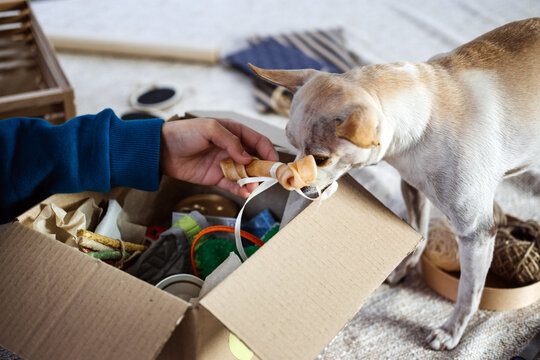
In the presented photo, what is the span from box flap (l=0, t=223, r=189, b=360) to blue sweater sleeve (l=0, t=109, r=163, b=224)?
0.20m

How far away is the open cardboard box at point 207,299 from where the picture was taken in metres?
0.74

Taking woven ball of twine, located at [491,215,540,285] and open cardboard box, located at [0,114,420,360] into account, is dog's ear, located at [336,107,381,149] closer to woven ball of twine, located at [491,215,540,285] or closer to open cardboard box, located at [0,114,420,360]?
open cardboard box, located at [0,114,420,360]

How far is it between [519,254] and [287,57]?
122 centimetres

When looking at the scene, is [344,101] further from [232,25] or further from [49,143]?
[232,25]

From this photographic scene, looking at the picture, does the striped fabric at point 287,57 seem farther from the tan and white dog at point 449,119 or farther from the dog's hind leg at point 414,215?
the tan and white dog at point 449,119

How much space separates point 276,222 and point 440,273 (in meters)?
0.43

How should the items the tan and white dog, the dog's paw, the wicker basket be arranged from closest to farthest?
the tan and white dog
the dog's paw
the wicker basket

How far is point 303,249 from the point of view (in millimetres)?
852

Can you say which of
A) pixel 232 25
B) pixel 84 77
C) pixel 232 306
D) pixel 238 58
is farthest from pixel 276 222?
pixel 232 25

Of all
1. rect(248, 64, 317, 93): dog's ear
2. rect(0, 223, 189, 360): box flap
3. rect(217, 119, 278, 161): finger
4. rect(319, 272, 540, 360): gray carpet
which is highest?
rect(248, 64, 317, 93): dog's ear

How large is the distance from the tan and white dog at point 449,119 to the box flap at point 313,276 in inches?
3.5

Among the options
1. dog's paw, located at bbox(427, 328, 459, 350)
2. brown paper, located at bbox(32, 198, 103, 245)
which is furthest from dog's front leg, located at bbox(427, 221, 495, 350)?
brown paper, located at bbox(32, 198, 103, 245)

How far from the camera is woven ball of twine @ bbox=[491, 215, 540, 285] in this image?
3.88 feet

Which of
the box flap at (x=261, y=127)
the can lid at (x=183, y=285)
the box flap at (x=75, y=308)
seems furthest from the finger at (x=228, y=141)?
the box flap at (x=75, y=308)
